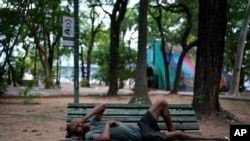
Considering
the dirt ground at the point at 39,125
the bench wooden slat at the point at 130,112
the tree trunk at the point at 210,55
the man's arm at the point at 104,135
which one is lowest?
the dirt ground at the point at 39,125

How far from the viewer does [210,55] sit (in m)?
10.7

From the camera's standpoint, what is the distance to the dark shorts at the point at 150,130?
522 centimetres

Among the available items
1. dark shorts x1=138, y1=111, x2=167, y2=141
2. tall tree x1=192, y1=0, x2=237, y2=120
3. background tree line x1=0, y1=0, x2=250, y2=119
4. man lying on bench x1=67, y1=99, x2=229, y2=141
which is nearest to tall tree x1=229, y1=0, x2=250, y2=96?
background tree line x1=0, y1=0, x2=250, y2=119

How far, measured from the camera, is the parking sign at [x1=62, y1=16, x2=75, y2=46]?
9.16m

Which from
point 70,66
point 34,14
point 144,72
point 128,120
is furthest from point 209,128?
point 70,66

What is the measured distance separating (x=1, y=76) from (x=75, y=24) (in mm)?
7573

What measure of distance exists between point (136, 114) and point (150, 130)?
0.93m

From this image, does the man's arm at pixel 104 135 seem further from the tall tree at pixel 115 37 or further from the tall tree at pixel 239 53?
the tall tree at pixel 239 53

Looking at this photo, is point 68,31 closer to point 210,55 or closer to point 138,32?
point 210,55

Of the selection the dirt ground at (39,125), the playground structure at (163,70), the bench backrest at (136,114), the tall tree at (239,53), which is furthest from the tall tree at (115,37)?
the bench backrest at (136,114)

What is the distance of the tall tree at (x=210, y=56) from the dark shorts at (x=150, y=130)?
18.5 feet

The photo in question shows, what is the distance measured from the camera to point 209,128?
381 inches

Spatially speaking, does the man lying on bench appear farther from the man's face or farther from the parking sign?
the parking sign

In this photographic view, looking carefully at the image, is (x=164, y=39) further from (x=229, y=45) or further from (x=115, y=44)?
(x=115, y=44)
